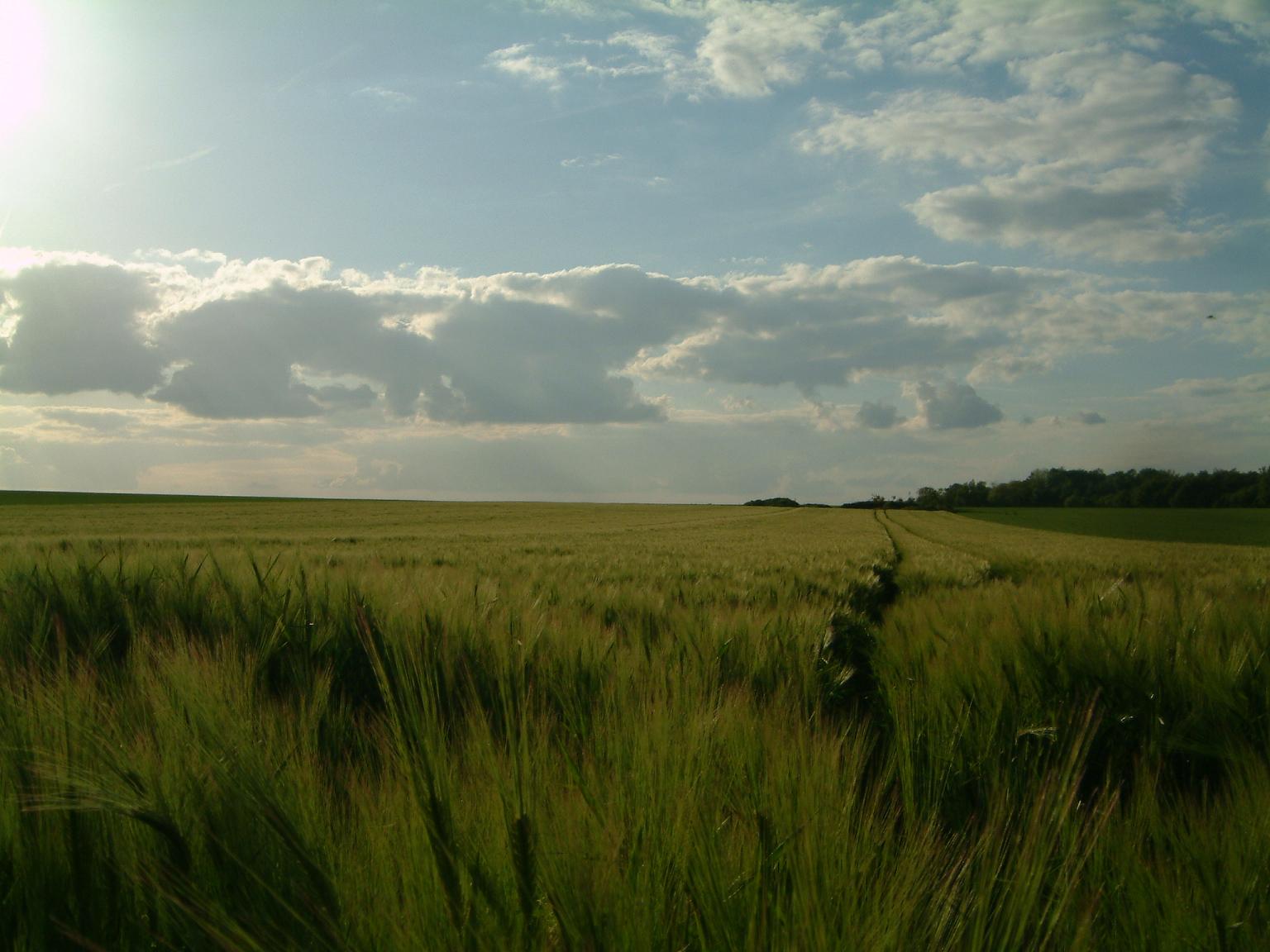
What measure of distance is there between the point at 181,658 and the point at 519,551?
1252 cm

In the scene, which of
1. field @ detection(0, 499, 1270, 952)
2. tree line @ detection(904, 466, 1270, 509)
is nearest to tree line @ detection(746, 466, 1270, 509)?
tree line @ detection(904, 466, 1270, 509)

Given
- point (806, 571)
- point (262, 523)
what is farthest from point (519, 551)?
point (262, 523)

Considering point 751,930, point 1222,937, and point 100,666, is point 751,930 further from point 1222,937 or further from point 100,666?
point 100,666

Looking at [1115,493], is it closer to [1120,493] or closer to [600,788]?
[1120,493]

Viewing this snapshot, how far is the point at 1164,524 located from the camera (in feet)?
147

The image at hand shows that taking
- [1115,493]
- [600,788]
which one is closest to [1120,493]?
[1115,493]

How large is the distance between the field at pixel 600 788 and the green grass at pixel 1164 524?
119 ft

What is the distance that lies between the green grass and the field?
36225 millimetres

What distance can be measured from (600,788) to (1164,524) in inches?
2143

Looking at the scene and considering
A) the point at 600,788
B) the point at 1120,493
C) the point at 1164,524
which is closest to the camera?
the point at 600,788

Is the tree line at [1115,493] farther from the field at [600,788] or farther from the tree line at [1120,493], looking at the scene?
the field at [600,788]

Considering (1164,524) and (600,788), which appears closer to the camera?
(600,788)

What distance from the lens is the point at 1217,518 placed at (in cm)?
4741

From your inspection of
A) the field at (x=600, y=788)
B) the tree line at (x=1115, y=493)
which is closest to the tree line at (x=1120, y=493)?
the tree line at (x=1115, y=493)
